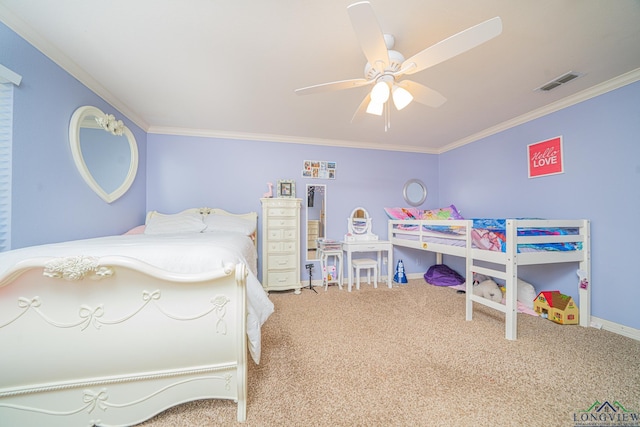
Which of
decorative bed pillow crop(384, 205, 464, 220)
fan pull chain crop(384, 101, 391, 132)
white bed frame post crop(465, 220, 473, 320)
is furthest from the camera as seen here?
decorative bed pillow crop(384, 205, 464, 220)

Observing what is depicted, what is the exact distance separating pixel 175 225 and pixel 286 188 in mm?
1505

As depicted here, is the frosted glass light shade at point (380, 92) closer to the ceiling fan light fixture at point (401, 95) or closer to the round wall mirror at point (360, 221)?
the ceiling fan light fixture at point (401, 95)

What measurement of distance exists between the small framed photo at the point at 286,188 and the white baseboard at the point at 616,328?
3.54m

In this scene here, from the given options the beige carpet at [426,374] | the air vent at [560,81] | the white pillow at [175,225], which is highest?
the air vent at [560,81]

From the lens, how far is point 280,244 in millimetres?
3121

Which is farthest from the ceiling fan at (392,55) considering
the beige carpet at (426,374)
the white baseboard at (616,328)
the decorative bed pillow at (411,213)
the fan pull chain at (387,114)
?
the white baseboard at (616,328)

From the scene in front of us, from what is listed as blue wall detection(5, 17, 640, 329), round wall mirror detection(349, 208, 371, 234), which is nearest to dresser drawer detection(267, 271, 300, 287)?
blue wall detection(5, 17, 640, 329)

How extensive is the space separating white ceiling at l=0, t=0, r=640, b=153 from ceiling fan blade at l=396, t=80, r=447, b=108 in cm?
32

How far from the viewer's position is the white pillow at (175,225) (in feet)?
8.21

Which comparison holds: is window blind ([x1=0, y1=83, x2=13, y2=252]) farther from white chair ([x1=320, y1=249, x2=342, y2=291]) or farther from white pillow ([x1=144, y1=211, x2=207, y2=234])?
white chair ([x1=320, y1=249, x2=342, y2=291])

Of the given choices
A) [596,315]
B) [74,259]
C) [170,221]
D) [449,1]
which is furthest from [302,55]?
[596,315]

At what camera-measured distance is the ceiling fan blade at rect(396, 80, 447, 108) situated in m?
1.51

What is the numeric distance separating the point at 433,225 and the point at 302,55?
2.39 meters

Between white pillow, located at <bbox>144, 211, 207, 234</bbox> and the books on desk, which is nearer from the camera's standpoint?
white pillow, located at <bbox>144, 211, 207, 234</bbox>
